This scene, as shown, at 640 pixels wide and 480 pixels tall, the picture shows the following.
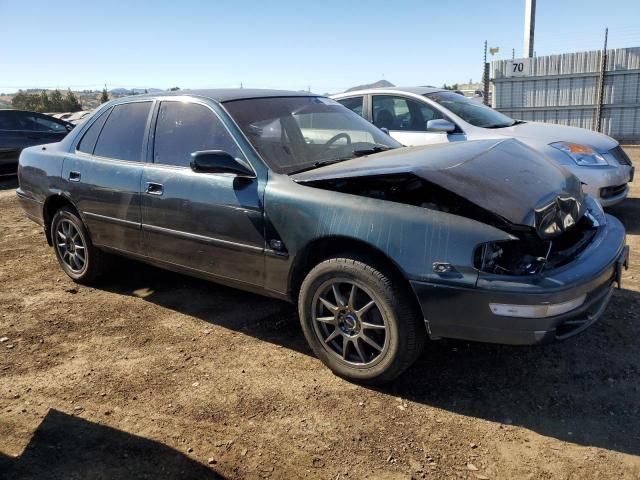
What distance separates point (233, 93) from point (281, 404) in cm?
237

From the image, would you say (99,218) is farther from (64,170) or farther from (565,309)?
(565,309)

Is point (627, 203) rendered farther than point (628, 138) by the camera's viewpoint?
No

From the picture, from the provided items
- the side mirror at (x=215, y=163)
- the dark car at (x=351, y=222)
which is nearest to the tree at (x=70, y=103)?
the dark car at (x=351, y=222)

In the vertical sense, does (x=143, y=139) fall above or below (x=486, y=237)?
above

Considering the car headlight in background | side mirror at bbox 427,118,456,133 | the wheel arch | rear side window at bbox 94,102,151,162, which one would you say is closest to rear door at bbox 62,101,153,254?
rear side window at bbox 94,102,151,162

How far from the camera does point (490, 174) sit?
3154mm

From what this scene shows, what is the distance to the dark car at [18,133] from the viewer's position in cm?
1139

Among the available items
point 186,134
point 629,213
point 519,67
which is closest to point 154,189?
point 186,134

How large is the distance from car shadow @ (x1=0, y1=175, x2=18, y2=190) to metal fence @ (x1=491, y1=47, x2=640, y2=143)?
38.9ft

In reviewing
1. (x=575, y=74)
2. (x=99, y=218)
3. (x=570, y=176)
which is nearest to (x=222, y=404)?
(x=99, y=218)

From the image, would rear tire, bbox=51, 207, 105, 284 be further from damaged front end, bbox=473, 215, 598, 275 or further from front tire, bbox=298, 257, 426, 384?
damaged front end, bbox=473, 215, 598, 275

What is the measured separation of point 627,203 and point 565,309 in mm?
5440

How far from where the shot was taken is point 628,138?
13297mm

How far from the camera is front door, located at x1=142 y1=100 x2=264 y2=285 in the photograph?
351 centimetres
